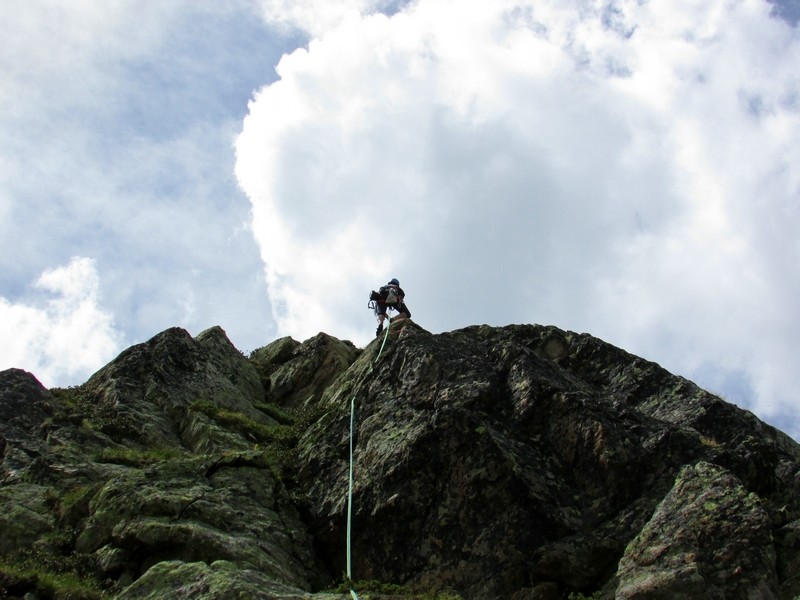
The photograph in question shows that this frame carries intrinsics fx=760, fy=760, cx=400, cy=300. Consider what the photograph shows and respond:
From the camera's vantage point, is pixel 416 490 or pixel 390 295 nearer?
pixel 416 490

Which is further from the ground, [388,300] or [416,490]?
[388,300]

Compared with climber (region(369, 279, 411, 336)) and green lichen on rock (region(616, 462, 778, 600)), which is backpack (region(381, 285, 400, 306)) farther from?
green lichen on rock (region(616, 462, 778, 600))

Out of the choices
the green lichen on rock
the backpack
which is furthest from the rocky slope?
the backpack

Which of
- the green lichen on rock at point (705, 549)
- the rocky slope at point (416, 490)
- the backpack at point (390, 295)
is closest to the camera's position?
the green lichen on rock at point (705, 549)

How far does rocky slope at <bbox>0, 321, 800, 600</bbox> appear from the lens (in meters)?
13.3

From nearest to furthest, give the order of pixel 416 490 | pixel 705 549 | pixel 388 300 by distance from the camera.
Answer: pixel 705 549 < pixel 416 490 < pixel 388 300

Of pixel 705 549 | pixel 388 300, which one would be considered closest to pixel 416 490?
pixel 705 549

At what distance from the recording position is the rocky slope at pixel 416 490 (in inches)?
525

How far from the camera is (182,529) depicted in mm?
14523

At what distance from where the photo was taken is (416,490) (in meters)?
16.8

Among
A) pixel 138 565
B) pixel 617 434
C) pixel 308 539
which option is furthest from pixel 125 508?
pixel 617 434

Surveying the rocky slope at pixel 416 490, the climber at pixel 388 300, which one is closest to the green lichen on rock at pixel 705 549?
the rocky slope at pixel 416 490

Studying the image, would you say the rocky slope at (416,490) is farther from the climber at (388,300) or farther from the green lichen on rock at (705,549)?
the climber at (388,300)

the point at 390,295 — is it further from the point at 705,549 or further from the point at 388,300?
the point at 705,549
